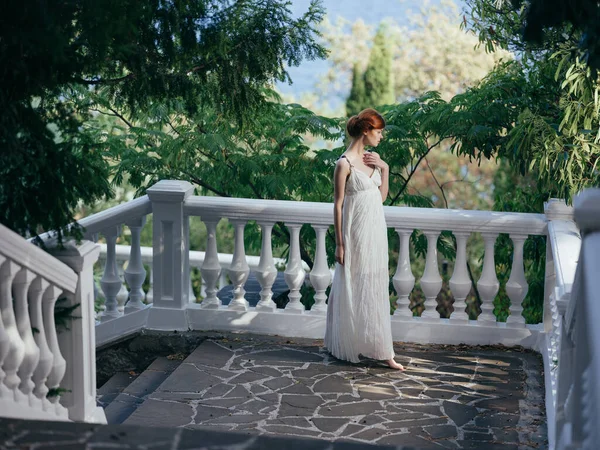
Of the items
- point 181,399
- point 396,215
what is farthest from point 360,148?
point 181,399

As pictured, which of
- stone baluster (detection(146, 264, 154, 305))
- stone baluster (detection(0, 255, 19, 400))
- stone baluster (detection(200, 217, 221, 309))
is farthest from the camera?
stone baluster (detection(146, 264, 154, 305))

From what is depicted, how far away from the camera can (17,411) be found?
406cm

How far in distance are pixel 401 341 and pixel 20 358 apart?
11.7 feet

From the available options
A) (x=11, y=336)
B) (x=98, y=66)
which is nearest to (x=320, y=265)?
(x=98, y=66)

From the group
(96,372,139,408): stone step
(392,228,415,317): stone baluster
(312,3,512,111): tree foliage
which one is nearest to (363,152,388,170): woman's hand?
(392,228,415,317): stone baluster

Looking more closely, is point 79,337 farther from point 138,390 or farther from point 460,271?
point 460,271

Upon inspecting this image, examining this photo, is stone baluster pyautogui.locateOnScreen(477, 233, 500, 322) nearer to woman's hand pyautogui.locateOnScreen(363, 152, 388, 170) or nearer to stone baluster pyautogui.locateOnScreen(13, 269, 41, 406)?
woman's hand pyautogui.locateOnScreen(363, 152, 388, 170)

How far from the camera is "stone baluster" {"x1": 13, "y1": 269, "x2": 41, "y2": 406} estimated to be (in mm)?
4064

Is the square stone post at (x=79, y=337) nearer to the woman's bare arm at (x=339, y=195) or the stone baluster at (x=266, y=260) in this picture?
the woman's bare arm at (x=339, y=195)

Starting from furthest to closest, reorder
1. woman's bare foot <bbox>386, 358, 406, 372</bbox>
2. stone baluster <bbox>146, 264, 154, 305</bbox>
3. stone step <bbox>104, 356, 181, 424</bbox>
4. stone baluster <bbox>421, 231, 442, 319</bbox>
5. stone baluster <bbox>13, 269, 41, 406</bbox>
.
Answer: stone baluster <bbox>146, 264, 154, 305</bbox>, stone baluster <bbox>421, 231, 442, 319</bbox>, woman's bare foot <bbox>386, 358, 406, 372</bbox>, stone step <bbox>104, 356, 181, 424</bbox>, stone baluster <bbox>13, 269, 41, 406</bbox>

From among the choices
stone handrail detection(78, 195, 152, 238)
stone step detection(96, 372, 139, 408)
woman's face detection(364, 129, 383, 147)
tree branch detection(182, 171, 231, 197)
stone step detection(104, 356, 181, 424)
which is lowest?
stone step detection(96, 372, 139, 408)

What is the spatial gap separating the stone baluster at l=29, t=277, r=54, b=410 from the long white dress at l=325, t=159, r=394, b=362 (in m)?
2.52

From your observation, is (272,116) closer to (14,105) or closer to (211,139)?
(211,139)

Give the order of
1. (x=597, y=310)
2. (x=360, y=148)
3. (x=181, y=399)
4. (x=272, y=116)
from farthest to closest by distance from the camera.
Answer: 1. (x=272, y=116)
2. (x=360, y=148)
3. (x=181, y=399)
4. (x=597, y=310)
